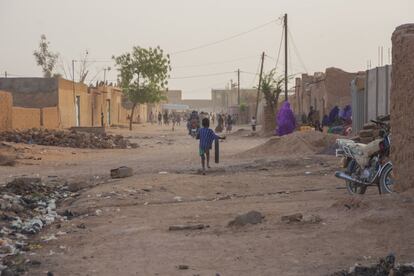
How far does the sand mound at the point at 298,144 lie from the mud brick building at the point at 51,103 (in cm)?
1085

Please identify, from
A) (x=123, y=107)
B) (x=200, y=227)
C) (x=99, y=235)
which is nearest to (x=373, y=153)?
(x=200, y=227)

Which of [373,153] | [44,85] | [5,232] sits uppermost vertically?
[44,85]

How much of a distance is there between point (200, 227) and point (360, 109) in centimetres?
1323

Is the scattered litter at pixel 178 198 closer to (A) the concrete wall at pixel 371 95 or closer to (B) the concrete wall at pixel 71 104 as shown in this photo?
(A) the concrete wall at pixel 371 95

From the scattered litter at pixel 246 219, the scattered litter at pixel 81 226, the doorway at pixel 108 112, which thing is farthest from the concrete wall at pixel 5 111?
the doorway at pixel 108 112

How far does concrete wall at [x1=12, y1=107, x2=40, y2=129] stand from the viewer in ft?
84.2

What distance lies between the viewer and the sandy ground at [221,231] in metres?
5.21

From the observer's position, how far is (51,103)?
109 ft

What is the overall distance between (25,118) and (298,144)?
13.6m

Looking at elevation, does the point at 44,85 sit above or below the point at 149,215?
above

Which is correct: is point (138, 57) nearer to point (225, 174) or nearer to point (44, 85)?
point (44, 85)

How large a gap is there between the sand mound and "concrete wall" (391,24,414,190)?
33.2ft

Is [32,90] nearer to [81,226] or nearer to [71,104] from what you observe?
[71,104]

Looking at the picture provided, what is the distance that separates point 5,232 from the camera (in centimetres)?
703
